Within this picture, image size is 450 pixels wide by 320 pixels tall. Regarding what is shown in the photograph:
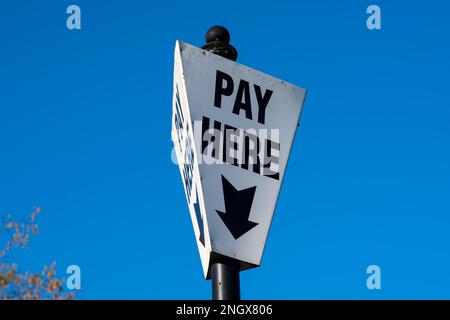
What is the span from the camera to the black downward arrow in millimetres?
3299

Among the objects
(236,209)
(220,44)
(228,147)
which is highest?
(220,44)

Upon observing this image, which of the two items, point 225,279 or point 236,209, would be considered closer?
point 225,279

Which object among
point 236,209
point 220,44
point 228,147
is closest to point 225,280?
point 236,209

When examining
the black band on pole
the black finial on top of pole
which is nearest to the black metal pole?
the black band on pole

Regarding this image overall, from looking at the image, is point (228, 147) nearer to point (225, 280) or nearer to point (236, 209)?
point (236, 209)

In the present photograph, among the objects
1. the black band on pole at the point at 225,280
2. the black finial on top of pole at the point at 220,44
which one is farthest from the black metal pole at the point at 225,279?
the black finial on top of pole at the point at 220,44

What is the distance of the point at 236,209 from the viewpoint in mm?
3330

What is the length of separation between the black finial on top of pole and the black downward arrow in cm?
62

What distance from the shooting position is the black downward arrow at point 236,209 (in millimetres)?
3299

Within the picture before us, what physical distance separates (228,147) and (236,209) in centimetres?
27

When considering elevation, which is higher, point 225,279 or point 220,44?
point 220,44

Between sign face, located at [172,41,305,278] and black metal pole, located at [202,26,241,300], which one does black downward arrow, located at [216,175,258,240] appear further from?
black metal pole, located at [202,26,241,300]

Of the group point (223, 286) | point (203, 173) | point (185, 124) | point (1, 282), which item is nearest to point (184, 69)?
point (185, 124)
